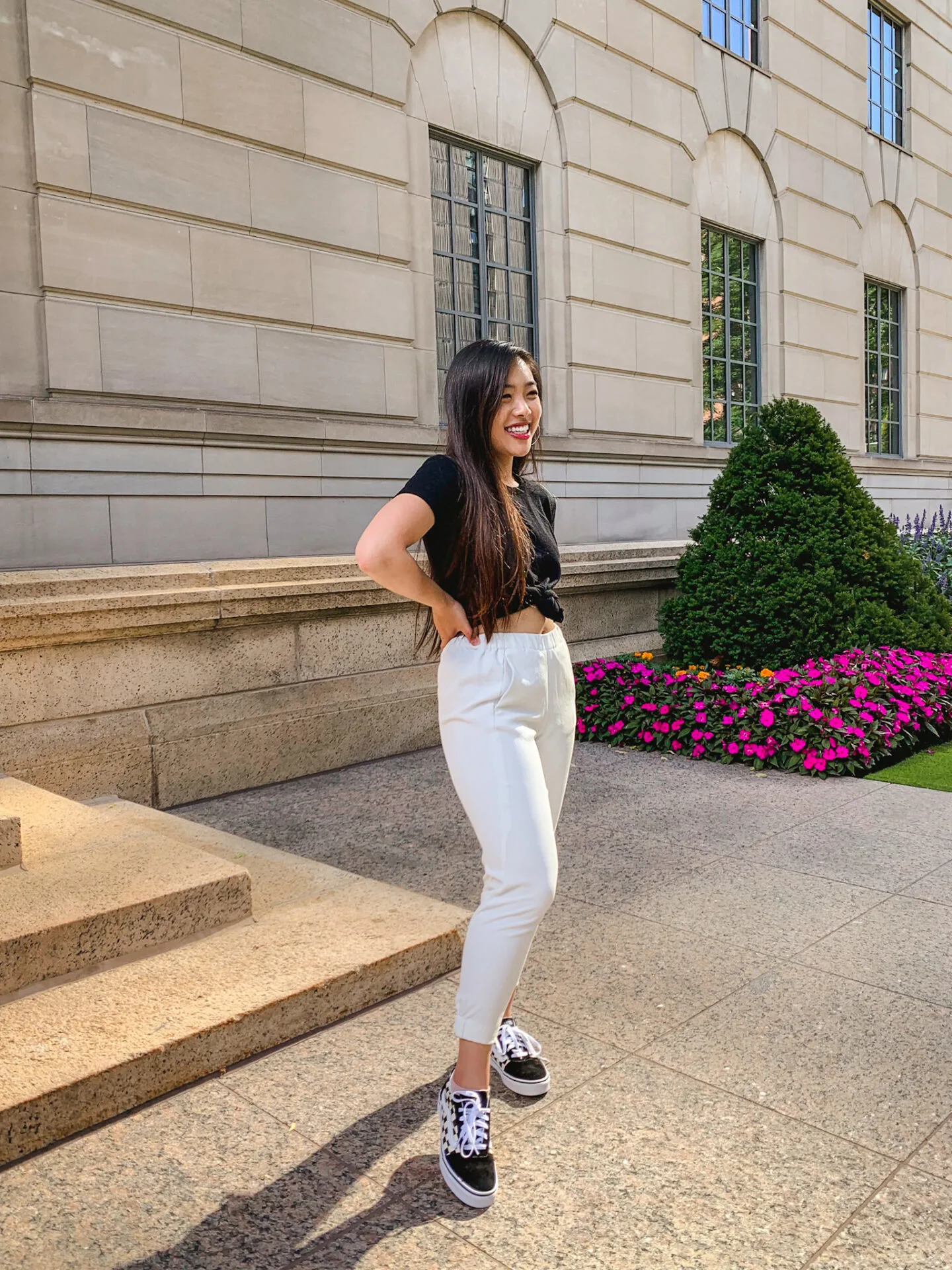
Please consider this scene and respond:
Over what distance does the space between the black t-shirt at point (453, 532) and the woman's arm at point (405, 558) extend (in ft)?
0.12

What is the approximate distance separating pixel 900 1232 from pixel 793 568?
6.12m

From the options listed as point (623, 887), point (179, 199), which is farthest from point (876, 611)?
point (179, 199)

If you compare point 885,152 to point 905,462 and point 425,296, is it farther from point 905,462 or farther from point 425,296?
point 425,296

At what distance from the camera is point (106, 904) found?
11.7 feet

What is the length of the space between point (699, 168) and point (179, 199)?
7302 mm

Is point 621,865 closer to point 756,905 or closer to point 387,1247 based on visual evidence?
point 756,905

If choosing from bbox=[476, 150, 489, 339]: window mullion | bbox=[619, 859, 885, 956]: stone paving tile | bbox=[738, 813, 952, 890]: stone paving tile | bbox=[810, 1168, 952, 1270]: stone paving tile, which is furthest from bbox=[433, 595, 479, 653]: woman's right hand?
bbox=[476, 150, 489, 339]: window mullion

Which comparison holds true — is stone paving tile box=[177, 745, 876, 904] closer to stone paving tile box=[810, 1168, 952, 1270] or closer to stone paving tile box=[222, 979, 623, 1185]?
stone paving tile box=[222, 979, 623, 1185]

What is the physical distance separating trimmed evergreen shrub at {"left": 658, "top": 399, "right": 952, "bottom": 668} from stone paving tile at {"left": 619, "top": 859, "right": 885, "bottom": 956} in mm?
3501

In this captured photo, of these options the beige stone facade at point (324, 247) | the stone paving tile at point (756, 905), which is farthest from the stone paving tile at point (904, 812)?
the beige stone facade at point (324, 247)

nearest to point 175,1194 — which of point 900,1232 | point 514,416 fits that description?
point 900,1232

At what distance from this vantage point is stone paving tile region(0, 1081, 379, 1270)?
92.8 inches

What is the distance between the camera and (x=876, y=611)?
816 cm

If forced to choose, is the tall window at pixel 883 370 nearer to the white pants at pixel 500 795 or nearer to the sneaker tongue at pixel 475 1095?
the white pants at pixel 500 795
